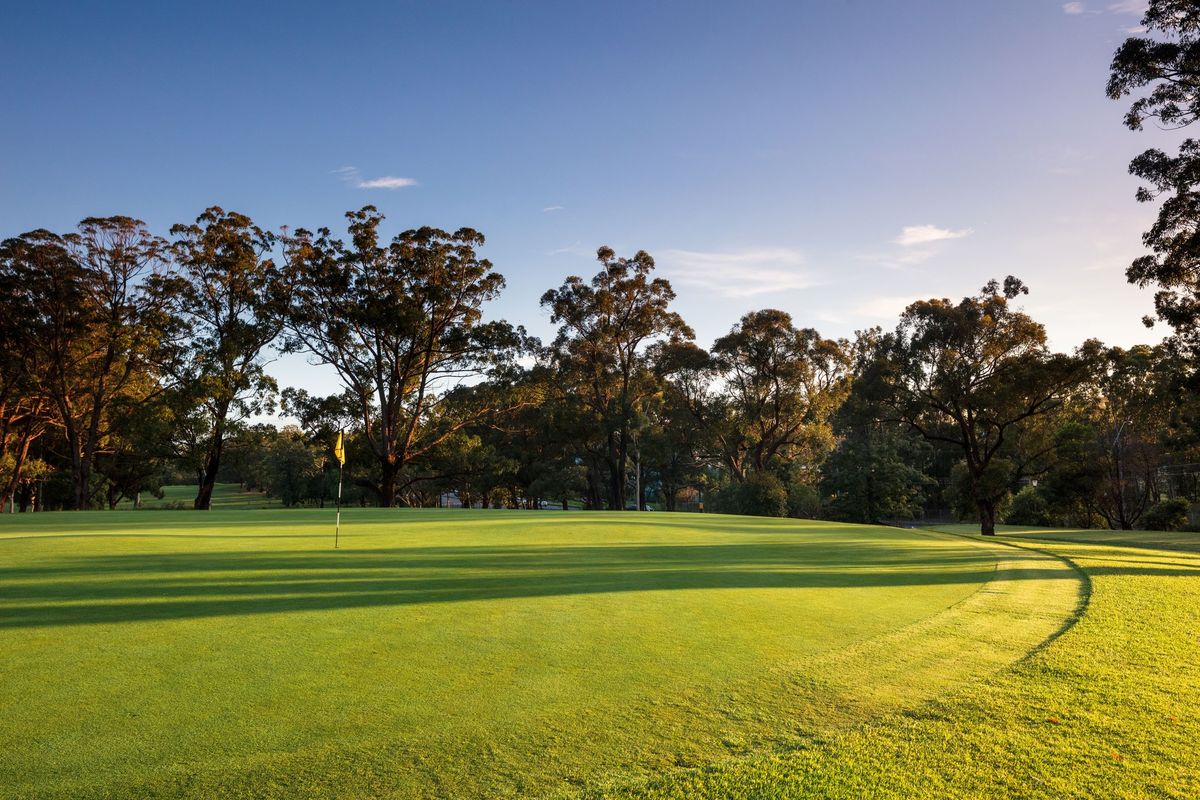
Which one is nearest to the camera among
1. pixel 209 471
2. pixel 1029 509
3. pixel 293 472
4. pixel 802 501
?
pixel 209 471

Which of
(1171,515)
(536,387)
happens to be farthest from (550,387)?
(1171,515)

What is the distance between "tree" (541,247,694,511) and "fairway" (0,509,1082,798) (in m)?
37.1

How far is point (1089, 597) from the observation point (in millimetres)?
8172

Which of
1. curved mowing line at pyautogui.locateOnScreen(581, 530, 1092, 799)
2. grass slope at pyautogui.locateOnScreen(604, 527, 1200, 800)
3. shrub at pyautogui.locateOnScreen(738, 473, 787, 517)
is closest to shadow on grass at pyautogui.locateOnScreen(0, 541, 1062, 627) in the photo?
curved mowing line at pyautogui.locateOnScreen(581, 530, 1092, 799)

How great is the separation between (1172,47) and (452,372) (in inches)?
1313

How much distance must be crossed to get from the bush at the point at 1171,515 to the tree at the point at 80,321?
5515 cm

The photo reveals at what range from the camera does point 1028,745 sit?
3732 mm

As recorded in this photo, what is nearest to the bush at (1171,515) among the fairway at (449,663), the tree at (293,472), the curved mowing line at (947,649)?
the fairway at (449,663)

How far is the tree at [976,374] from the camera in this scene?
30859mm

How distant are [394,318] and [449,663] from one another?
34673mm

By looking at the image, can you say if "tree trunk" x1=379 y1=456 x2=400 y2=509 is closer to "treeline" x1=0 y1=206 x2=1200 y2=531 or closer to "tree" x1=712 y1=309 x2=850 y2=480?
"treeline" x1=0 y1=206 x2=1200 y2=531

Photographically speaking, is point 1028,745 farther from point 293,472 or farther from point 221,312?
point 293,472

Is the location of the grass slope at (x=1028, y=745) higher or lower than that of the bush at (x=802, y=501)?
higher

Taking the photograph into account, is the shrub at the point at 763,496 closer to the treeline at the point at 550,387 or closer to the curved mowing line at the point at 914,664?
the treeline at the point at 550,387
